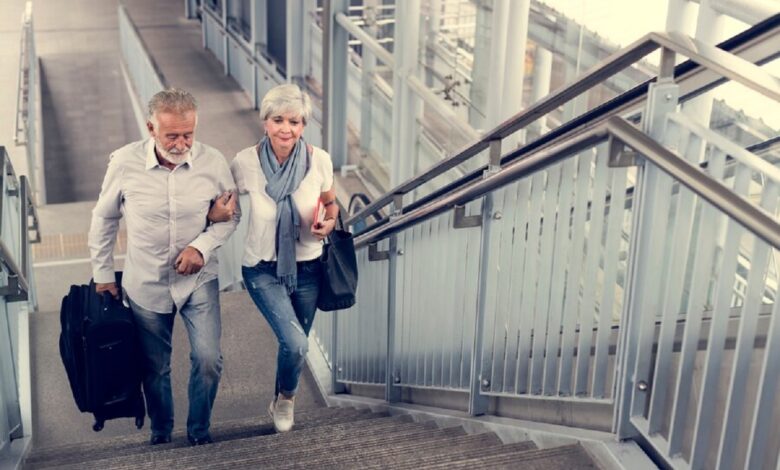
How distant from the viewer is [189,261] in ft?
12.7

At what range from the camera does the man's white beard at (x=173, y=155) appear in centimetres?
380

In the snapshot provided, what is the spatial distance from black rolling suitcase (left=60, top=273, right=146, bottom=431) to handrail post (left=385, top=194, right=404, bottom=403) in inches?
48.8

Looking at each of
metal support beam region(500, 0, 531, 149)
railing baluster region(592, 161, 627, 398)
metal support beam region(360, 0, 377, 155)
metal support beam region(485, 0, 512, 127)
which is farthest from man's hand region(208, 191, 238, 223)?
metal support beam region(360, 0, 377, 155)

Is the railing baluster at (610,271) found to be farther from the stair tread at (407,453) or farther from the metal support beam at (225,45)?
the metal support beam at (225,45)

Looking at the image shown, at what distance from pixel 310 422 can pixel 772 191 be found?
115 inches

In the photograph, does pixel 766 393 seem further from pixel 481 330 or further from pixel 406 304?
pixel 406 304

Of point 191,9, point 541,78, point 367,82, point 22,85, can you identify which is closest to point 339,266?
point 541,78

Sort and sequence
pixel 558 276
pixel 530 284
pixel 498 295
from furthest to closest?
pixel 498 295 < pixel 530 284 < pixel 558 276

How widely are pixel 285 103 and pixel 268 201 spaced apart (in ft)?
1.36

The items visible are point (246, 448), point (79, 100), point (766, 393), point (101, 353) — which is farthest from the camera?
point (79, 100)

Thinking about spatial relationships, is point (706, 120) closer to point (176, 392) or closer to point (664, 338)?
point (664, 338)

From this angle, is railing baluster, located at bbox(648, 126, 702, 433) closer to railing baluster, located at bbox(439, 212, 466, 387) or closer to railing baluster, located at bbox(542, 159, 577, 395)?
railing baluster, located at bbox(542, 159, 577, 395)

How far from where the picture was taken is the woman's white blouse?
4.10 meters

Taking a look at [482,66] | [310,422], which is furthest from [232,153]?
[310,422]
